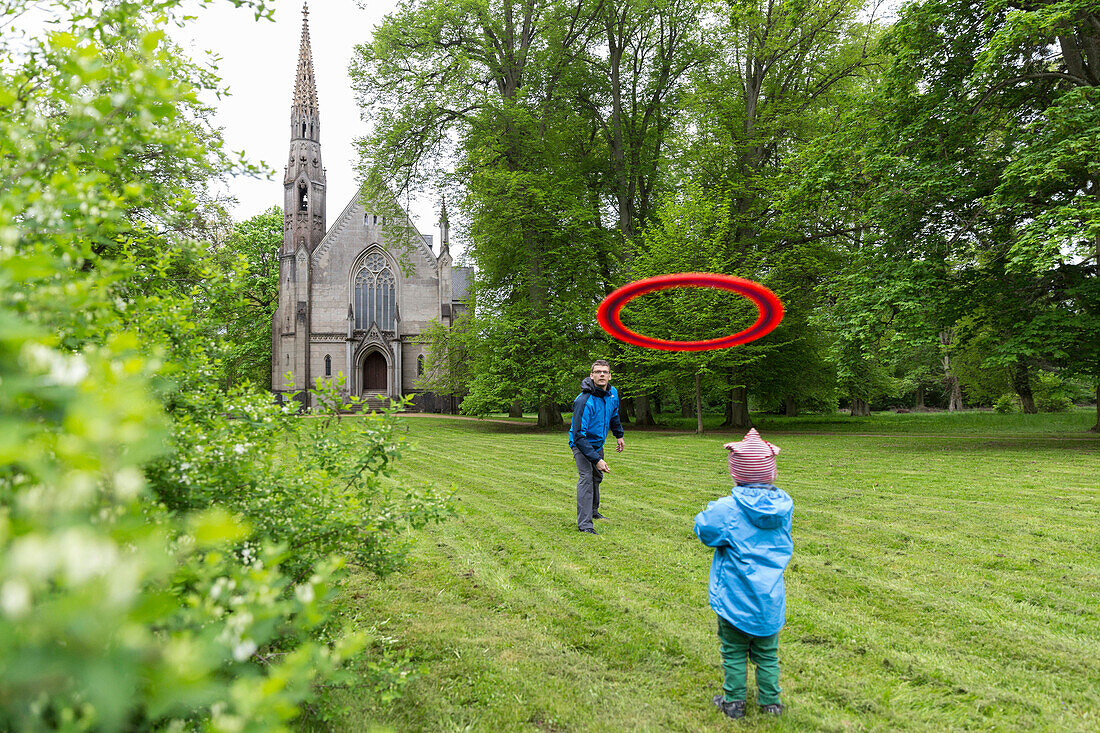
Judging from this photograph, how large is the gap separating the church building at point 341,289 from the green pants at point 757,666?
1513 inches

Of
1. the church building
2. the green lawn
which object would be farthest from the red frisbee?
the church building

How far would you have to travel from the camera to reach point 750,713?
337cm

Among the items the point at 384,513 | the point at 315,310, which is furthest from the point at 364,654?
the point at 315,310

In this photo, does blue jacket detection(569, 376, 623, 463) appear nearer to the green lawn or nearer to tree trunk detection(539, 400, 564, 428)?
the green lawn

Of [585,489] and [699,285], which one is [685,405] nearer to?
[585,489]

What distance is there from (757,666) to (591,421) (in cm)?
422

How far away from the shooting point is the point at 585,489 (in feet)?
24.0

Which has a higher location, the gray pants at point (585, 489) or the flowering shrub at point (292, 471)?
the flowering shrub at point (292, 471)

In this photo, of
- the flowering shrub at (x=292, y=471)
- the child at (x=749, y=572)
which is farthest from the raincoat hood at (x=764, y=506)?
the flowering shrub at (x=292, y=471)

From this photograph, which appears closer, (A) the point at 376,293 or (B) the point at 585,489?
(B) the point at 585,489

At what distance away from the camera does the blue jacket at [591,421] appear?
744 centimetres

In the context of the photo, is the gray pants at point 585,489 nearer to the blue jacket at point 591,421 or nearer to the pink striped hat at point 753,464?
the blue jacket at point 591,421

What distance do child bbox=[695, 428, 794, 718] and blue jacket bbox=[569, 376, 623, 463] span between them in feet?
12.5

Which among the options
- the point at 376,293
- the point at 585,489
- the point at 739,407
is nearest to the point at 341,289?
the point at 376,293
